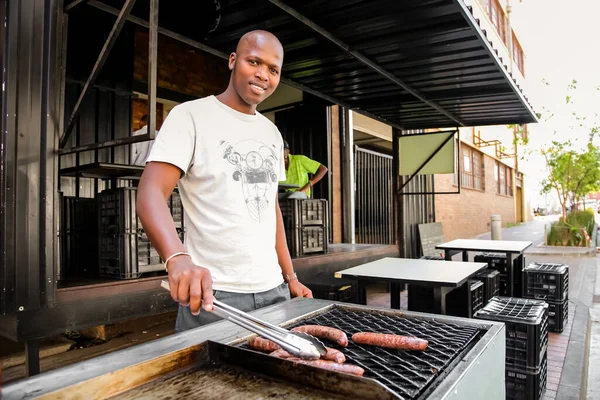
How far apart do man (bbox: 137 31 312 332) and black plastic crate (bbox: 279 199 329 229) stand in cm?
Result: 328

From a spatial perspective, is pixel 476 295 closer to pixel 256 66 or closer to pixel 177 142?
pixel 256 66

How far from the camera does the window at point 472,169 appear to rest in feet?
62.1

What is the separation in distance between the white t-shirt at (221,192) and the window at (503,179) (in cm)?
2679

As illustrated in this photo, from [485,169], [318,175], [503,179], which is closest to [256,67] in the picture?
[318,175]

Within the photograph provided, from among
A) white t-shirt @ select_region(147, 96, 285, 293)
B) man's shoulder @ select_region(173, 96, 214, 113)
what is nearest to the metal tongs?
white t-shirt @ select_region(147, 96, 285, 293)

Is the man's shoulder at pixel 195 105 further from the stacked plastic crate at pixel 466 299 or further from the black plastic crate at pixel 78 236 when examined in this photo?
the stacked plastic crate at pixel 466 299

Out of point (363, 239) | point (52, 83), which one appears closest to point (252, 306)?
point (52, 83)

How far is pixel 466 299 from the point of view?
15.0 ft

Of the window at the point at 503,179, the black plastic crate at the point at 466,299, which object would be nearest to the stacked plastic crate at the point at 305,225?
the black plastic crate at the point at 466,299

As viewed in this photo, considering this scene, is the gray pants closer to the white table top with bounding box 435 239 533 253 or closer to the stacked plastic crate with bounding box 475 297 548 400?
the stacked plastic crate with bounding box 475 297 548 400

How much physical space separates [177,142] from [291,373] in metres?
1.12

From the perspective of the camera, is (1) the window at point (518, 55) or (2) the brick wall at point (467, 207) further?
(1) the window at point (518, 55)

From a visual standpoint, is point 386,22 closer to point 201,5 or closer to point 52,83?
point 201,5

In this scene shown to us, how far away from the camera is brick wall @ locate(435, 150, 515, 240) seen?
14.4 metres
